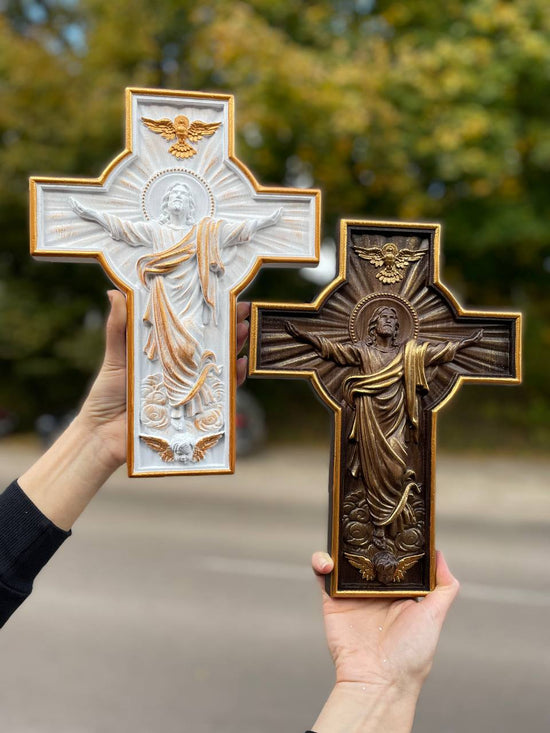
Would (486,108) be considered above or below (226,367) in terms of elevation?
above

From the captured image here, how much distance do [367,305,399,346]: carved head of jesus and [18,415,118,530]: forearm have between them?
2.96 ft

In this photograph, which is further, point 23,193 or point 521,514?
point 23,193

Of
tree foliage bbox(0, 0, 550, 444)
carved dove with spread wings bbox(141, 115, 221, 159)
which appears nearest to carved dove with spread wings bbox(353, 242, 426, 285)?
carved dove with spread wings bbox(141, 115, 221, 159)

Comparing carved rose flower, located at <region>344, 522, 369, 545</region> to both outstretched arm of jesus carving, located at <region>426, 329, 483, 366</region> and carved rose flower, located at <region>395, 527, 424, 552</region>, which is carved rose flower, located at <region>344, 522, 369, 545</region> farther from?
outstretched arm of jesus carving, located at <region>426, 329, 483, 366</region>

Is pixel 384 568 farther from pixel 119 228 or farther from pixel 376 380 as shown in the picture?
pixel 119 228

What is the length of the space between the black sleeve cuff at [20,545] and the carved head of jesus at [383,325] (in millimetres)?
1099

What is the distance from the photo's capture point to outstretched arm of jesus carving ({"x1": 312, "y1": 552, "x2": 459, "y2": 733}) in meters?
1.93

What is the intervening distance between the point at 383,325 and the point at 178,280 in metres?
0.65

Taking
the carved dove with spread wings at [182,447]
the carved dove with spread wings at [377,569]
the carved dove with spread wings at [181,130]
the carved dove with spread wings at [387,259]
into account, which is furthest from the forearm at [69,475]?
the carved dove with spread wings at [387,259]

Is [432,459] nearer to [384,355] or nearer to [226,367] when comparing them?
[384,355]

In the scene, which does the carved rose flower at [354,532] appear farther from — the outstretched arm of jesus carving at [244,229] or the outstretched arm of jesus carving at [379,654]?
the outstretched arm of jesus carving at [244,229]

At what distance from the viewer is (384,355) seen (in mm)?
2266

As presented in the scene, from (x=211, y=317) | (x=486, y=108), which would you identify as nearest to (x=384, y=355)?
(x=211, y=317)

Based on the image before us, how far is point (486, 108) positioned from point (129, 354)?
7.06m
